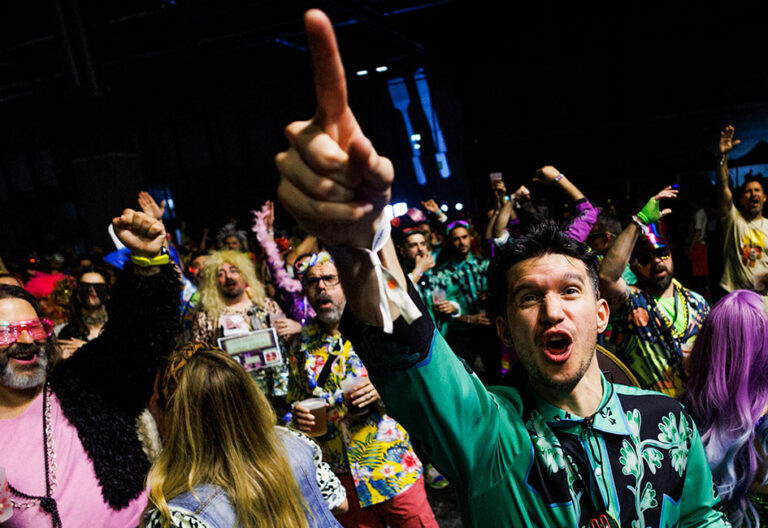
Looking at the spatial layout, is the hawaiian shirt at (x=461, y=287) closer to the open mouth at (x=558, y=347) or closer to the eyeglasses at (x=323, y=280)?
the eyeglasses at (x=323, y=280)

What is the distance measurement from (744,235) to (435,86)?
386 inches

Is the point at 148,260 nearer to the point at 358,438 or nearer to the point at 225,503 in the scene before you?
the point at 225,503

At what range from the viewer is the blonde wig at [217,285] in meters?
4.13

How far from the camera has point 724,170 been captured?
15.0 ft

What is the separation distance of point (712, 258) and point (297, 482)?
603 centimetres

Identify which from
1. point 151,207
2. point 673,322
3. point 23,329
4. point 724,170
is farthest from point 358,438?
point 724,170

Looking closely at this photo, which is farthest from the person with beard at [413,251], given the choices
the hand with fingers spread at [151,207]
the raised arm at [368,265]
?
the raised arm at [368,265]

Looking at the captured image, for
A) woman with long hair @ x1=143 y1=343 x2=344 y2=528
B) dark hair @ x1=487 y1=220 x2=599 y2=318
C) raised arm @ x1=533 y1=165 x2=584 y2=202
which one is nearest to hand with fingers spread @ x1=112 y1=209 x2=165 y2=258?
woman with long hair @ x1=143 y1=343 x2=344 y2=528

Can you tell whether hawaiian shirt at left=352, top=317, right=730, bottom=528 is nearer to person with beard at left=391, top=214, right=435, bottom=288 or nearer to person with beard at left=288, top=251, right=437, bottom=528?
person with beard at left=288, top=251, right=437, bottom=528

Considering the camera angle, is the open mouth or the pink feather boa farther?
the pink feather boa

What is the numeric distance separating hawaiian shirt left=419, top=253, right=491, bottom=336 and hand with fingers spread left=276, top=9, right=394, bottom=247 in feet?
13.6

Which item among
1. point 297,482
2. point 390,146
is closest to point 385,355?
point 297,482

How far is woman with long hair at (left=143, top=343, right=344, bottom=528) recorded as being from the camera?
5.14ft

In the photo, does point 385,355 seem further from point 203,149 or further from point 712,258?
point 203,149
